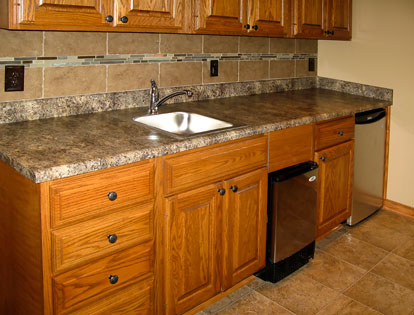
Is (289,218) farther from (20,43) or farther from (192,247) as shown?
(20,43)

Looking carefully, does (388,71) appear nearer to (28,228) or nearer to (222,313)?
(222,313)

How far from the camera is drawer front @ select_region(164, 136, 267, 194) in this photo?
1.96 m

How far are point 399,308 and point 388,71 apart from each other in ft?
5.45

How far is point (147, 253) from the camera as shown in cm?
193

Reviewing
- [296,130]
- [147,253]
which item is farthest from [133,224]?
[296,130]

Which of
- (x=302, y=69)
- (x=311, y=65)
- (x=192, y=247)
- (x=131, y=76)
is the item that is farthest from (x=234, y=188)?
(x=311, y=65)

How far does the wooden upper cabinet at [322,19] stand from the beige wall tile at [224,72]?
430 mm

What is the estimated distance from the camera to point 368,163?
3234mm

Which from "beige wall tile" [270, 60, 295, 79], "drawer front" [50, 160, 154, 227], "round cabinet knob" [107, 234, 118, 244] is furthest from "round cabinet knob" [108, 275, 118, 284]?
"beige wall tile" [270, 60, 295, 79]

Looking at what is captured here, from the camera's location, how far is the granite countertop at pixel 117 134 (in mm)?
1643

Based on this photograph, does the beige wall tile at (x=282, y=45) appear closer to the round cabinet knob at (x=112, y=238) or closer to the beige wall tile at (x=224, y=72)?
the beige wall tile at (x=224, y=72)

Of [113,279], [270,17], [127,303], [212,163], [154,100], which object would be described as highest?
[270,17]

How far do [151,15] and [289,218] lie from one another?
1.24 m

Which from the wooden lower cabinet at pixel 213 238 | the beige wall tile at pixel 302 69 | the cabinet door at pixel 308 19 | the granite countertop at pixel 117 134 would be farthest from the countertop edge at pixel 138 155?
the beige wall tile at pixel 302 69
